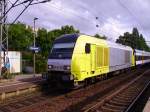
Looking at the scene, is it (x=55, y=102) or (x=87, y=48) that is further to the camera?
(x=87, y=48)

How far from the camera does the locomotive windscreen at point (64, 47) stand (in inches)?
740

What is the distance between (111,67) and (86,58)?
8183 millimetres

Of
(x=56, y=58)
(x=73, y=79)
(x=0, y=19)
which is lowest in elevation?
(x=73, y=79)

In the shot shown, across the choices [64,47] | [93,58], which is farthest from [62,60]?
[93,58]

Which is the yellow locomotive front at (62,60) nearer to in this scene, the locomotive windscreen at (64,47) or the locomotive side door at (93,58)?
the locomotive windscreen at (64,47)

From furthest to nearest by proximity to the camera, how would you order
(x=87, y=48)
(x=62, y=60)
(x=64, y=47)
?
(x=87, y=48), (x=64, y=47), (x=62, y=60)

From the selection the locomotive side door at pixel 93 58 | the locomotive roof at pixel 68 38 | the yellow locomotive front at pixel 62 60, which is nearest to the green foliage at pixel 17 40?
the locomotive side door at pixel 93 58

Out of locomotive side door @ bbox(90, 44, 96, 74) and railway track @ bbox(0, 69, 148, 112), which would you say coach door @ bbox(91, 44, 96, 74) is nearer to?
locomotive side door @ bbox(90, 44, 96, 74)

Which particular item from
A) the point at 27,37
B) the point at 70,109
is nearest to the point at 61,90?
the point at 70,109

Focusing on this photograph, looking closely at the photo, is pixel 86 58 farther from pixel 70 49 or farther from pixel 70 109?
pixel 70 109

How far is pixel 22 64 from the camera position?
1519 inches

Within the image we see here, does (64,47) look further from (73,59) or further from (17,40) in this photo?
(17,40)

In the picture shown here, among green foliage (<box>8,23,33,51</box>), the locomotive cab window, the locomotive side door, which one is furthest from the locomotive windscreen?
green foliage (<box>8,23,33,51</box>)

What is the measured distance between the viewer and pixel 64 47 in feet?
63.1
